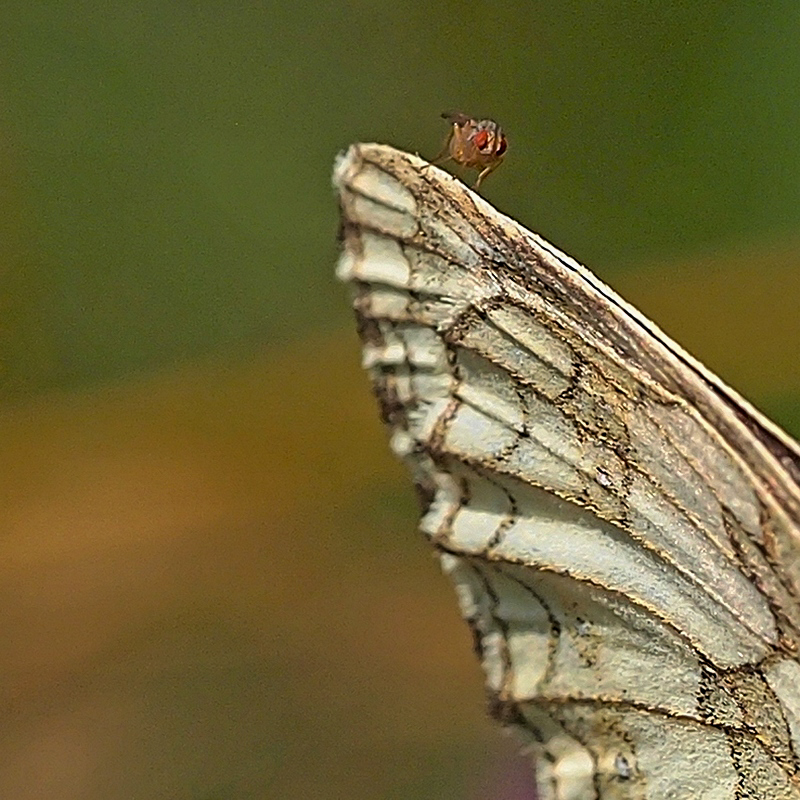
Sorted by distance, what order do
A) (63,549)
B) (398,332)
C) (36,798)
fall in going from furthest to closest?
(63,549) < (36,798) < (398,332)

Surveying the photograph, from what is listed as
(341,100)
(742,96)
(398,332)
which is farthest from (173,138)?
(398,332)

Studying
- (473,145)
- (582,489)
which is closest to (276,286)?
(473,145)

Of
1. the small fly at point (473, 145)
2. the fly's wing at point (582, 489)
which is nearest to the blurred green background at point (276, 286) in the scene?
the small fly at point (473, 145)

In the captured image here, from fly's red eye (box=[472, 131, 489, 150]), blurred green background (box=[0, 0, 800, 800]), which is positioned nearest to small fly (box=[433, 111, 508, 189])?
fly's red eye (box=[472, 131, 489, 150])

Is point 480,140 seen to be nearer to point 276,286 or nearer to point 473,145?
point 473,145

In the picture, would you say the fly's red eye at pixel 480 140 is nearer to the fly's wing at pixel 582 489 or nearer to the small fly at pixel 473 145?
the small fly at pixel 473 145

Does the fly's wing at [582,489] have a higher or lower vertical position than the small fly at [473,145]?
lower

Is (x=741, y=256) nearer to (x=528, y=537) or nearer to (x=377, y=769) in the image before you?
(x=377, y=769)
